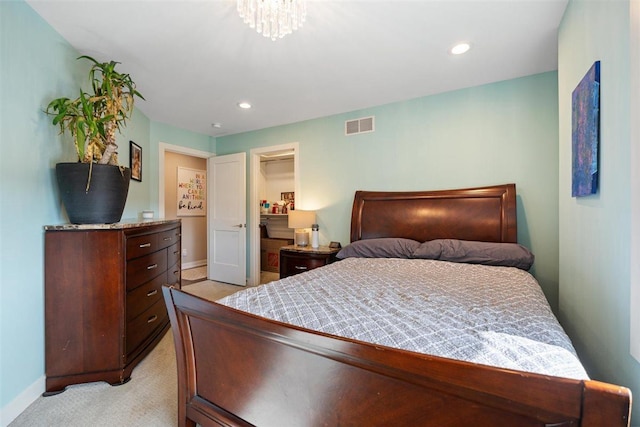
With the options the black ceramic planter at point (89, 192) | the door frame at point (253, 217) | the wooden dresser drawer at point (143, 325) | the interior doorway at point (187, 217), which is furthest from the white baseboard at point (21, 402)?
the interior doorway at point (187, 217)

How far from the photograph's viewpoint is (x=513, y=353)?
788 mm

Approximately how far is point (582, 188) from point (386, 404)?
1.42 m

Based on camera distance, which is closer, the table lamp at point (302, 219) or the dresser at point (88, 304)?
the dresser at point (88, 304)

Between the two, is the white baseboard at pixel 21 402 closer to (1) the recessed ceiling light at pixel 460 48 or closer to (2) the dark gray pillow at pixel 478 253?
(2) the dark gray pillow at pixel 478 253

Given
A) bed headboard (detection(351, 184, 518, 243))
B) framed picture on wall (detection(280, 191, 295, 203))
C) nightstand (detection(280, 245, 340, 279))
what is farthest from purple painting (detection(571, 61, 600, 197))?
framed picture on wall (detection(280, 191, 295, 203))

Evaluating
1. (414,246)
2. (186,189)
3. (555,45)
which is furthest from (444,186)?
(186,189)

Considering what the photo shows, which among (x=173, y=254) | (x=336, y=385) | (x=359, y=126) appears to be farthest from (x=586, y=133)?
(x=173, y=254)

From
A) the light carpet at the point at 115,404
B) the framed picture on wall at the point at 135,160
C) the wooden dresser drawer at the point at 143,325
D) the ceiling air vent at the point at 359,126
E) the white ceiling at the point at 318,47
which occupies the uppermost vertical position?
the white ceiling at the point at 318,47

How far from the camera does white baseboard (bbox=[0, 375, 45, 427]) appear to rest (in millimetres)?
1415

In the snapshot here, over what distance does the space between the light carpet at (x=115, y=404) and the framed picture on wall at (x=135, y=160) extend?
2179mm

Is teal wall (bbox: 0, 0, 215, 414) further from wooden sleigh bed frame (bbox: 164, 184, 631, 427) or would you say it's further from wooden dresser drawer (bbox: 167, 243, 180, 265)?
wooden sleigh bed frame (bbox: 164, 184, 631, 427)

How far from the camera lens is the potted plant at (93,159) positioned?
1717mm

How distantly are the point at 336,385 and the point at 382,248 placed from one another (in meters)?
1.90

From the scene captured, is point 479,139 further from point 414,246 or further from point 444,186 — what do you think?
point 414,246
